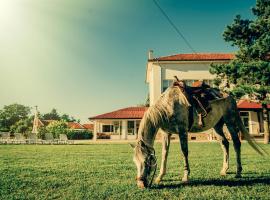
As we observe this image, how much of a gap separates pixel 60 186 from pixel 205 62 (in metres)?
37.5

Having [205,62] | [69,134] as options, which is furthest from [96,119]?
[205,62]

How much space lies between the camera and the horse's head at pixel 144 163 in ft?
17.0

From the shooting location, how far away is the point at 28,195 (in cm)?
492

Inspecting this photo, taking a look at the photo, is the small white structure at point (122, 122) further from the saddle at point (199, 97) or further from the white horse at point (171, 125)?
the saddle at point (199, 97)

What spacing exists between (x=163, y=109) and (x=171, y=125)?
0.40 metres

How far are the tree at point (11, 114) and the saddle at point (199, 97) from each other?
10392 centimetres

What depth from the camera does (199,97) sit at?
6.82 m

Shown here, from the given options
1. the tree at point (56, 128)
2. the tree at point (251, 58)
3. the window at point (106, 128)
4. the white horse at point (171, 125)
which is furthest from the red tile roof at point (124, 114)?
the white horse at point (171, 125)

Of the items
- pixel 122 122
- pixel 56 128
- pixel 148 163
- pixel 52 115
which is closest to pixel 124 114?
pixel 122 122

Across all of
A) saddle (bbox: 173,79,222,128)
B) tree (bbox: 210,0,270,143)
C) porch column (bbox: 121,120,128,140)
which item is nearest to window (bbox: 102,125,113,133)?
porch column (bbox: 121,120,128,140)

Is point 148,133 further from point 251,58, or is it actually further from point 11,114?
point 11,114

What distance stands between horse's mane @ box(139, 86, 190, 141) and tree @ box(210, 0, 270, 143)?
61.8ft

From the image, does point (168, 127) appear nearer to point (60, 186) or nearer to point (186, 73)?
point (60, 186)

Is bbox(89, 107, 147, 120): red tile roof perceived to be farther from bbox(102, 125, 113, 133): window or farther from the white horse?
the white horse
